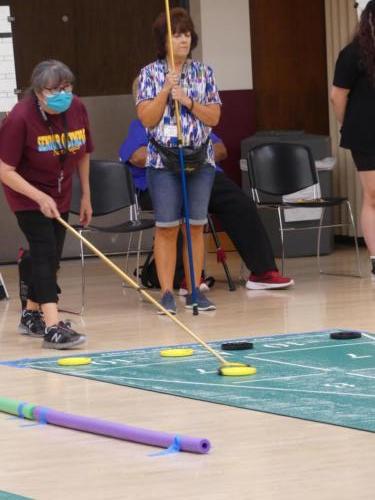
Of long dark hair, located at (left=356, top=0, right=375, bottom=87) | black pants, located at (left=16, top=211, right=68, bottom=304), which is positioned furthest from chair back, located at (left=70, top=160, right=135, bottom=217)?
black pants, located at (left=16, top=211, right=68, bottom=304)

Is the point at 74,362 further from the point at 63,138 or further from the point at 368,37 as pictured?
the point at 368,37

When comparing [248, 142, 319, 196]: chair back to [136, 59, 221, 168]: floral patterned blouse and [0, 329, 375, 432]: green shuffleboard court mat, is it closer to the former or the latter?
[136, 59, 221, 168]: floral patterned blouse

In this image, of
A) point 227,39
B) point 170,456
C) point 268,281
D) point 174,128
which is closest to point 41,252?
point 174,128

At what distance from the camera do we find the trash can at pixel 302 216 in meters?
9.12

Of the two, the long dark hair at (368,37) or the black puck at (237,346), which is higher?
the long dark hair at (368,37)

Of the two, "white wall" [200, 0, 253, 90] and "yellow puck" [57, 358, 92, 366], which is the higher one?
"white wall" [200, 0, 253, 90]

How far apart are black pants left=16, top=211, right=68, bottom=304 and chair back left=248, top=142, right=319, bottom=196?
2471mm

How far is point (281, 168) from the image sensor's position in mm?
8320

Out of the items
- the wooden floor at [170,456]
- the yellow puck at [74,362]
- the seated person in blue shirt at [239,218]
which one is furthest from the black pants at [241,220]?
the yellow puck at [74,362]

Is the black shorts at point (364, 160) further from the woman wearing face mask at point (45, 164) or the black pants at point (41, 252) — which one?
the black pants at point (41, 252)

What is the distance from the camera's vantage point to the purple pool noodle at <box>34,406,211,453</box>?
3.91m

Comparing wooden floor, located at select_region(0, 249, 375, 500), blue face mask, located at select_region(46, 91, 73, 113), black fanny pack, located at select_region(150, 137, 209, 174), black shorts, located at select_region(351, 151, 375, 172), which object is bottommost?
wooden floor, located at select_region(0, 249, 375, 500)

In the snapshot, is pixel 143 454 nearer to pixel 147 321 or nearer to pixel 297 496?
pixel 297 496

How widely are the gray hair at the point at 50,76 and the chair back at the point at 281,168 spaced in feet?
8.42
